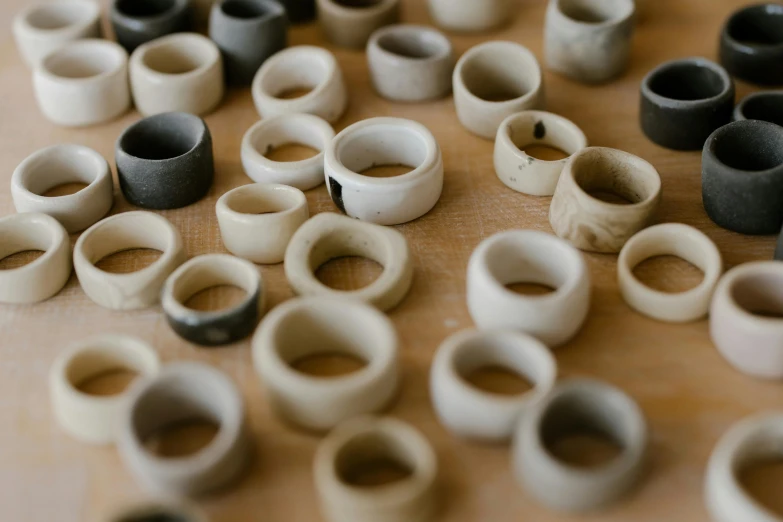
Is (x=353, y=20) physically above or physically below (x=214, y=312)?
above

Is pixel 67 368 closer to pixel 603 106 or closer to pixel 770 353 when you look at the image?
pixel 770 353

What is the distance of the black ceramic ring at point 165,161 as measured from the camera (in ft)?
4.49

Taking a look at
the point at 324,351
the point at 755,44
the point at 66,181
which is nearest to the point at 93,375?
the point at 324,351

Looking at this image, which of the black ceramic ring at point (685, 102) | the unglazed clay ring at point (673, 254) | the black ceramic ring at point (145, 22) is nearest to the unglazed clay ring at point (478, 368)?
the unglazed clay ring at point (673, 254)

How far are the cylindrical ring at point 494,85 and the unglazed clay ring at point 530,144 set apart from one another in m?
0.04

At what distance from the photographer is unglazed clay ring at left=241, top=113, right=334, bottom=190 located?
1405 mm

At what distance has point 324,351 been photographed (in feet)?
3.97

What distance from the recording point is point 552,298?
3.70 feet

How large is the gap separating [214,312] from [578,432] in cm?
50

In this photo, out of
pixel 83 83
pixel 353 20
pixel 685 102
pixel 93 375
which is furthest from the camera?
pixel 353 20

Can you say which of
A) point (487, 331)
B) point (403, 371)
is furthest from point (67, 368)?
point (487, 331)

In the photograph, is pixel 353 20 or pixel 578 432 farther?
pixel 353 20

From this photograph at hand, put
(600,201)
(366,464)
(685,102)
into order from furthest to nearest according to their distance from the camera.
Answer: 1. (685,102)
2. (600,201)
3. (366,464)

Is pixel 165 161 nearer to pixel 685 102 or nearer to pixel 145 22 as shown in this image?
pixel 145 22
